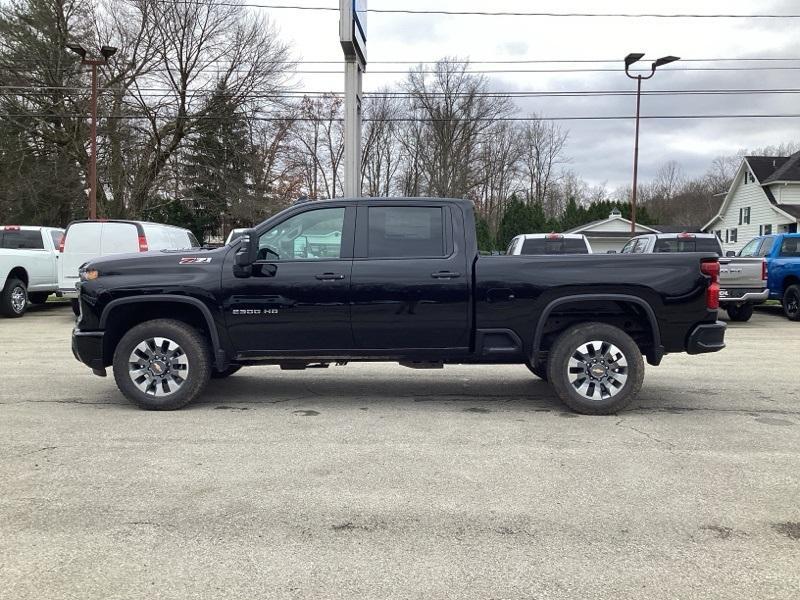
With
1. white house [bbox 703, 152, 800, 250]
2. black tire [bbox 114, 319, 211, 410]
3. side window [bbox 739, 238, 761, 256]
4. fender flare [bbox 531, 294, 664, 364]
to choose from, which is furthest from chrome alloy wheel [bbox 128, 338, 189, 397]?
white house [bbox 703, 152, 800, 250]

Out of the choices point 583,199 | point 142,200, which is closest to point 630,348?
point 142,200

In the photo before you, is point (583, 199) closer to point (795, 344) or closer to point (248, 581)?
point (795, 344)

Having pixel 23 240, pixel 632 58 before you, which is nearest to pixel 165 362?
pixel 23 240

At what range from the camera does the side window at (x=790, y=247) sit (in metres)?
14.9

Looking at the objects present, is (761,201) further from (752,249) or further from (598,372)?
(598,372)

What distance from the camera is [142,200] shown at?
31625 mm

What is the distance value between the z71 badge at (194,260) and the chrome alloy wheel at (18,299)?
10.8m

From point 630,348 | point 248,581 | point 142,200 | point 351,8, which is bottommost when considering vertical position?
point 248,581

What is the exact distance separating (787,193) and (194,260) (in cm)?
4100

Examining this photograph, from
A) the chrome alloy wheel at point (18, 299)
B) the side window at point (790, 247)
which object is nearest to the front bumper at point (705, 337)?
the side window at point (790, 247)

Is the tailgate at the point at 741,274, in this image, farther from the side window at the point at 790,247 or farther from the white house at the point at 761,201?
the white house at the point at 761,201

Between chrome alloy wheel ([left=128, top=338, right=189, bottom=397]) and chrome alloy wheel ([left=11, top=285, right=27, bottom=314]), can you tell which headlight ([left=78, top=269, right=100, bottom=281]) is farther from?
chrome alloy wheel ([left=11, top=285, right=27, bottom=314])

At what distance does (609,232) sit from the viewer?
45000mm

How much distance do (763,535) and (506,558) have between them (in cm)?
149
